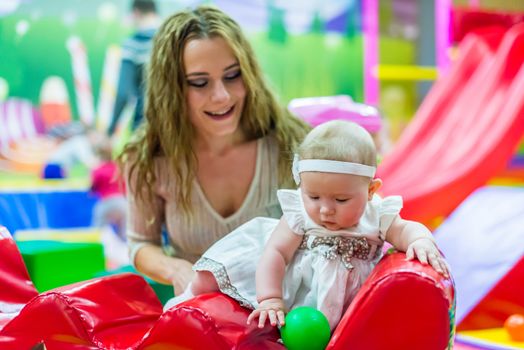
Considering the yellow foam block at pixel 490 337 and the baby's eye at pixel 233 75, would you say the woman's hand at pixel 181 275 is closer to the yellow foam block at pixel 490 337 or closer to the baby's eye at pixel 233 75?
the baby's eye at pixel 233 75

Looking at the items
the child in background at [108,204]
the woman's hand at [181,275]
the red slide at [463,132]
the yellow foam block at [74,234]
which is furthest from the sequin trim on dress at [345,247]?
the child in background at [108,204]

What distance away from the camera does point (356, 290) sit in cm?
161

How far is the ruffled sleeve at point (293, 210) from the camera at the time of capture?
1.66 m

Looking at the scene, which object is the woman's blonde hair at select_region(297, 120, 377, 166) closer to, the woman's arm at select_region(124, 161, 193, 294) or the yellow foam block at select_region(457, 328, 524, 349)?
the woman's arm at select_region(124, 161, 193, 294)

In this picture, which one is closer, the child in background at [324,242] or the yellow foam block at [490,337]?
the child in background at [324,242]

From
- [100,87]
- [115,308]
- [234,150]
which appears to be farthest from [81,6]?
[115,308]

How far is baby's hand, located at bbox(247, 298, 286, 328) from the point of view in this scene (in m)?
Answer: 1.50

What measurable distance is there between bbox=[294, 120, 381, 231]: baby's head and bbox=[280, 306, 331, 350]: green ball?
0.21 meters

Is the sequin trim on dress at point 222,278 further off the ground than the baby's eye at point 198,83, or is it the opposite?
the baby's eye at point 198,83

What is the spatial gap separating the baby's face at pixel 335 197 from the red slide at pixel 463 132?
4.50 ft

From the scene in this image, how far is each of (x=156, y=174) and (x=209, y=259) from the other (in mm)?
551

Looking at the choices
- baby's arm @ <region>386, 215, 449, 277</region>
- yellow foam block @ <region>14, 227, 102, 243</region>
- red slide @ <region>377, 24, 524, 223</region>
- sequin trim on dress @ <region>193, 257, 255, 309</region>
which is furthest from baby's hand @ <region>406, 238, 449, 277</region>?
yellow foam block @ <region>14, 227, 102, 243</region>

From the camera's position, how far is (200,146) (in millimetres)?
2262

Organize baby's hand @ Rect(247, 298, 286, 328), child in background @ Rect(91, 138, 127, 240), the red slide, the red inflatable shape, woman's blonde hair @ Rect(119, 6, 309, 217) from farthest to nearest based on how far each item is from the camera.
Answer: child in background @ Rect(91, 138, 127, 240)
the red slide
woman's blonde hair @ Rect(119, 6, 309, 217)
baby's hand @ Rect(247, 298, 286, 328)
the red inflatable shape
